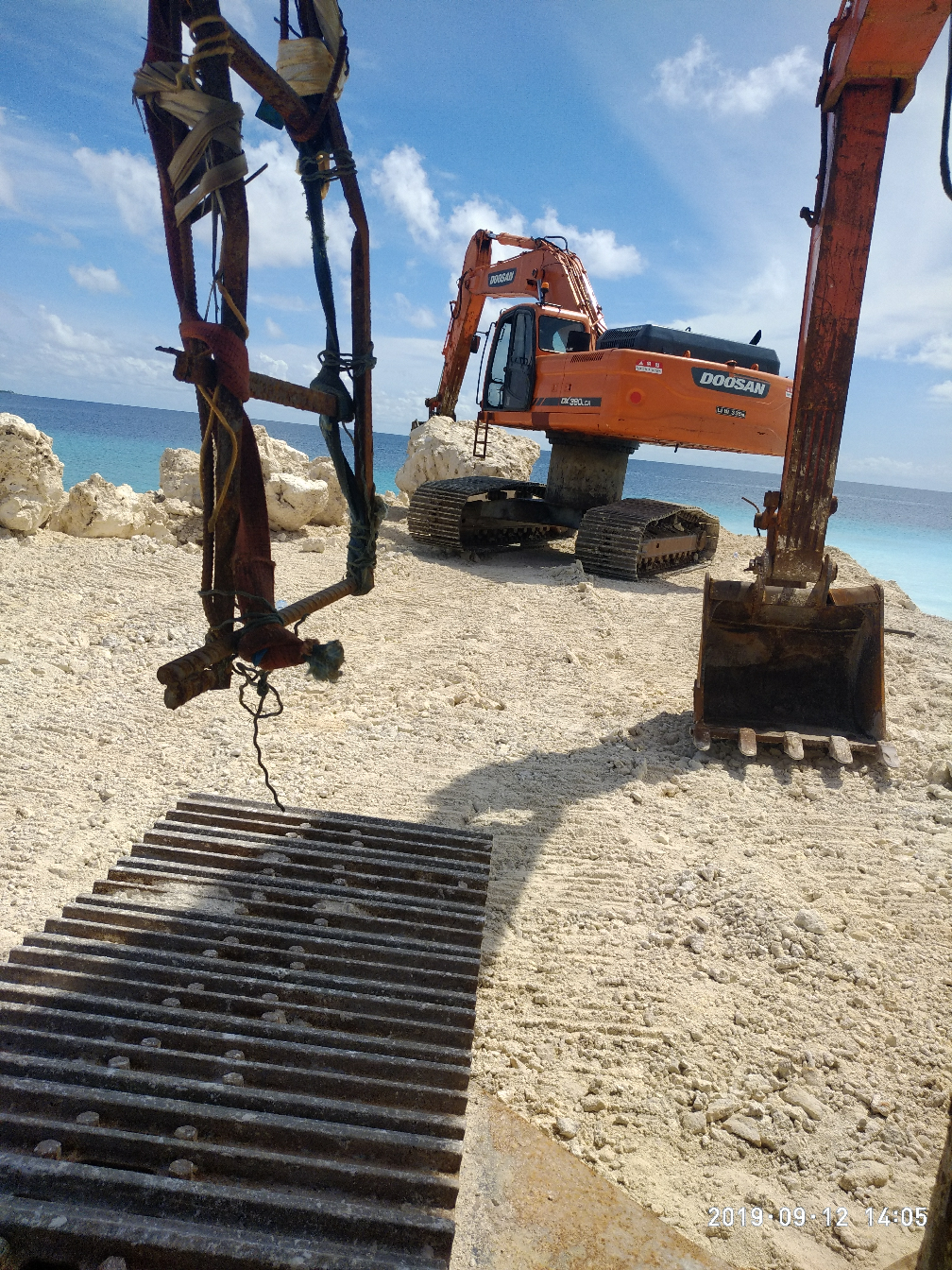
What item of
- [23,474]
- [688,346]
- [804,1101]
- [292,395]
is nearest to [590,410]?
[688,346]

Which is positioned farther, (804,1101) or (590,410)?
(590,410)

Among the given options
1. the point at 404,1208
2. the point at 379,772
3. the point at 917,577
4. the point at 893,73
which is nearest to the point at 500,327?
the point at 893,73

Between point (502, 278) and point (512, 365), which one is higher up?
point (502, 278)

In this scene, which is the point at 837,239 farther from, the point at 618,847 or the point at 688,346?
the point at 688,346

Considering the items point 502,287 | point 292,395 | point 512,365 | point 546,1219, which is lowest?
point 546,1219

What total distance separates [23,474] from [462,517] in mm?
4264

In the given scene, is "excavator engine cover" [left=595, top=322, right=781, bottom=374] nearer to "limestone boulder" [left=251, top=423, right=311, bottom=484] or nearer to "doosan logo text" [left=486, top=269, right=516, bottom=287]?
"doosan logo text" [left=486, top=269, right=516, bottom=287]

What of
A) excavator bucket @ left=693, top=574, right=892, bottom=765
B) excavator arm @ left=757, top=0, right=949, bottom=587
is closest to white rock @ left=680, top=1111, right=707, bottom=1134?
excavator bucket @ left=693, top=574, right=892, bottom=765

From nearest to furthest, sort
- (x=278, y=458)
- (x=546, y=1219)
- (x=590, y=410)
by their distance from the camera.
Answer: (x=546, y=1219)
(x=590, y=410)
(x=278, y=458)

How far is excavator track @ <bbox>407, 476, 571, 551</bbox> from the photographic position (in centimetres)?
894

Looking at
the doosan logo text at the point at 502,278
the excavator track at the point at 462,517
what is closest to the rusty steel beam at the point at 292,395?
the excavator track at the point at 462,517

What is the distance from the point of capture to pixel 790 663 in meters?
4.85

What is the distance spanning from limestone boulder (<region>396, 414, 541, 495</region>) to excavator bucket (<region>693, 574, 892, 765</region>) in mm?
6858

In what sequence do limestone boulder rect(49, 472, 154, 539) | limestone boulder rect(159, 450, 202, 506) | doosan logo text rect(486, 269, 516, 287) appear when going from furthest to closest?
1. doosan logo text rect(486, 269, 516, 287)
2. limestone boulder rect(159, 450, 202, 506)
3. limestone boulder rect(49, 472, 154, 539)
